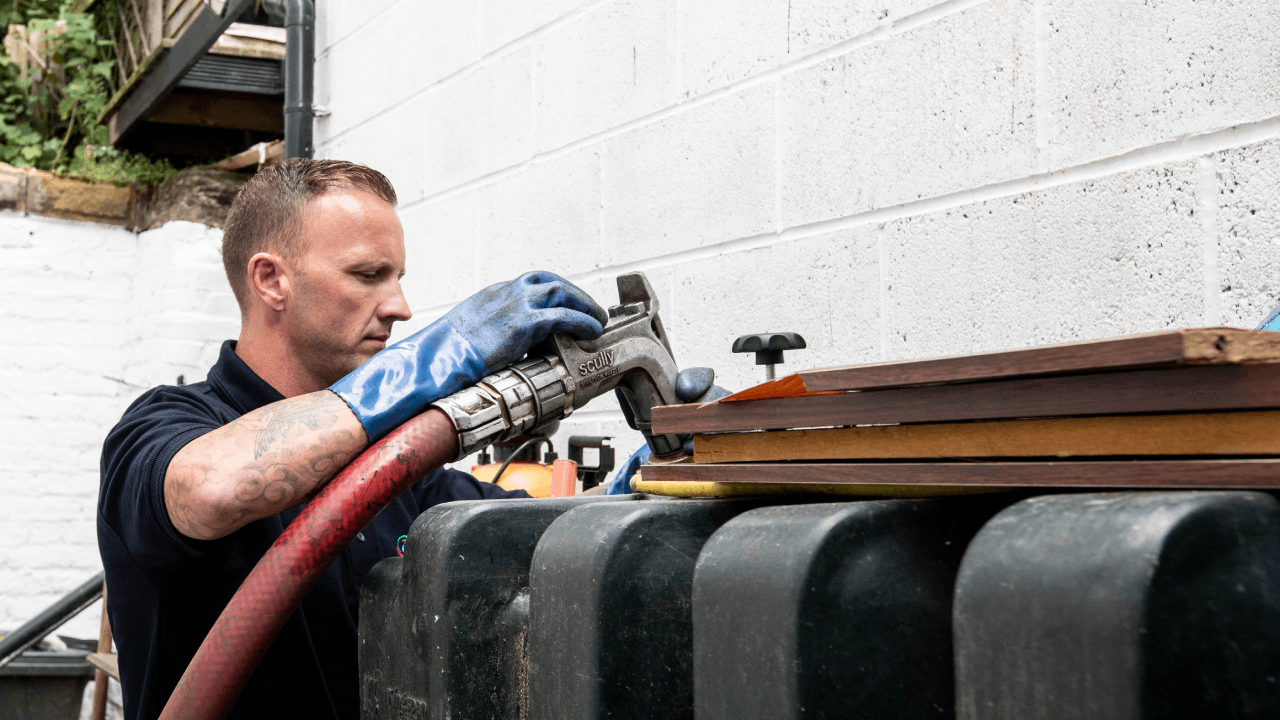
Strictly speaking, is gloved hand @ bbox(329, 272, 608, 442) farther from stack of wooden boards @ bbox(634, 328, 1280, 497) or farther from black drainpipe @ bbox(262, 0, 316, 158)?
black drainpipe @ bbox(262, 0, 316, 158)

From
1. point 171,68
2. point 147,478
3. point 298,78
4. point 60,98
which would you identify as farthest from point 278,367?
point 60,98

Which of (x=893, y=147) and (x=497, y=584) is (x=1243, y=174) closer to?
(x=893, y=147)

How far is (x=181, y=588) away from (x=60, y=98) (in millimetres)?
4318

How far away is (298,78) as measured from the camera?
2658 millimetres

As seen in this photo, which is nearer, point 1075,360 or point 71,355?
point 1075,360

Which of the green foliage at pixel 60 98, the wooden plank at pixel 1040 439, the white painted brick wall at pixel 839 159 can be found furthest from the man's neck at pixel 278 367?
the green foliage at pixel 60 98

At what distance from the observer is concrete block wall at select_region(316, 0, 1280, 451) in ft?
3.25

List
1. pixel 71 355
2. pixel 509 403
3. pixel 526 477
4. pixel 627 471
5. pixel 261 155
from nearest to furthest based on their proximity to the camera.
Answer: pixel 509 403 < pixel 627 471 < pixel 526 477 < pixel 261 155 < pixel 71 355

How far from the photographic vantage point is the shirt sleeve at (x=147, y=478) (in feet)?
3.23

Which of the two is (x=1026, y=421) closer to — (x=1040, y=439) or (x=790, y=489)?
(x=1040, y=439)

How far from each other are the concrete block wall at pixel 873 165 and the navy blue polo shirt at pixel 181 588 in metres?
0.68

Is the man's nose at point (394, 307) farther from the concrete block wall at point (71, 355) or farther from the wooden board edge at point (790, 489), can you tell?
the concrete block wall at point (71, 355)

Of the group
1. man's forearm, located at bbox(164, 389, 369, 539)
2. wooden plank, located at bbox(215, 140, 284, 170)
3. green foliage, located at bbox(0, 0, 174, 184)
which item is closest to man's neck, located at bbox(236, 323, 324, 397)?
man's forearm, located at bbox(164, 389, 369, 539)

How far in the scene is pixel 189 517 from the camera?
941 millimetres
